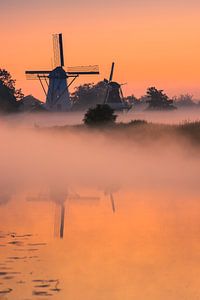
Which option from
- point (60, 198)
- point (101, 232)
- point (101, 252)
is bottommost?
point (101, 252)

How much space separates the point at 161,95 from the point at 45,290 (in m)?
146

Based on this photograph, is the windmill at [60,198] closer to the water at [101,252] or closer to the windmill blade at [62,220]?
the windmill blade at [62,220]

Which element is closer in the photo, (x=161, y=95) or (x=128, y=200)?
(x=128, y=200)

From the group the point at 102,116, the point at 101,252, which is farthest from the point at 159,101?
the point at 101,252

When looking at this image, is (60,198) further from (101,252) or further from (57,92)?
(57,92)

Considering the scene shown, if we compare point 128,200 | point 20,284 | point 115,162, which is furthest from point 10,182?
point 20,284

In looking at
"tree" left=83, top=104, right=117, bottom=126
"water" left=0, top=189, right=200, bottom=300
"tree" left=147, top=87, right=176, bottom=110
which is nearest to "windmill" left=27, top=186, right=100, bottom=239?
"water" left=0, top=189, right=200, bottom=300

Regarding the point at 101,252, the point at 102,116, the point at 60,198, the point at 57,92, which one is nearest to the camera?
the point at 101,252

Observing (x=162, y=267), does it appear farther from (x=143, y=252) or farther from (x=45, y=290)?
(x=45, y=290)

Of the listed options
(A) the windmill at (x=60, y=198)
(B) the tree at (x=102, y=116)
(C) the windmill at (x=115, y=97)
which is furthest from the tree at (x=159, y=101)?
(A) the windmill at (x=60, y=198)

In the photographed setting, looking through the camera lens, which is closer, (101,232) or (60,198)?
(101,232)

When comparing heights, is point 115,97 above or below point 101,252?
above

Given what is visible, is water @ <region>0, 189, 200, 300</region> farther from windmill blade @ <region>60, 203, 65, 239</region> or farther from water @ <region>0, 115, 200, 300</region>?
windmill blade @ <region>60, 203, 65, 239</region>

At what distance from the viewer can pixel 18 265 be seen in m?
23.8
